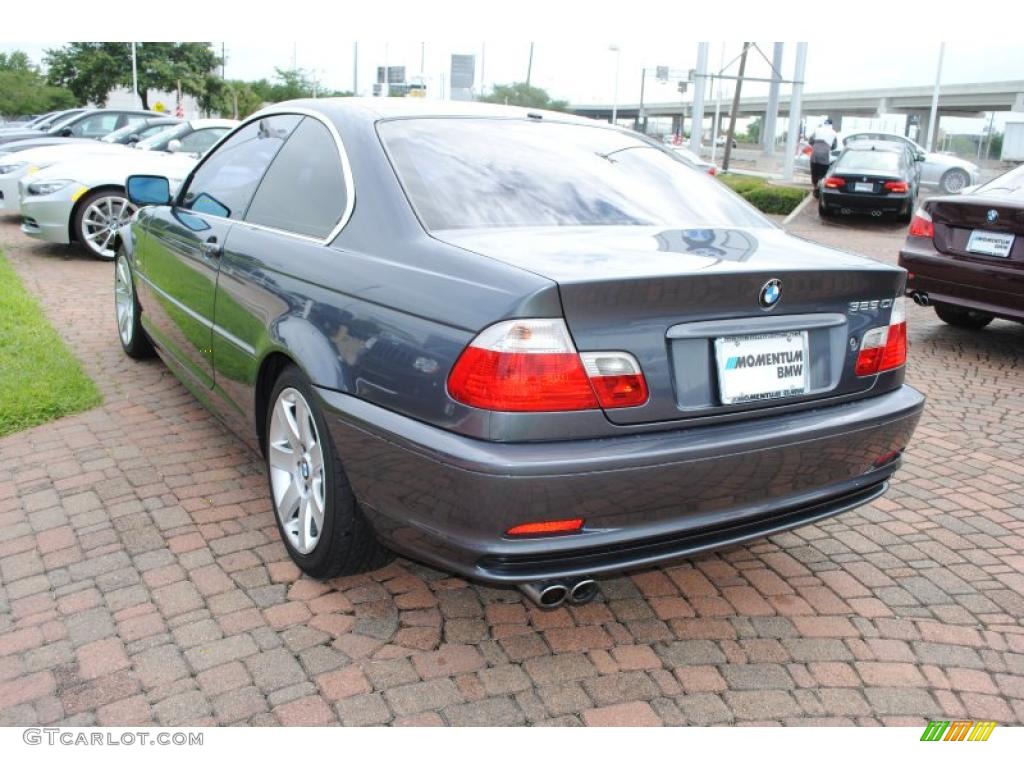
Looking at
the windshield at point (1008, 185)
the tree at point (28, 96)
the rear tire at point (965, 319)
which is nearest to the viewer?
the windshield at point (1008, 185)

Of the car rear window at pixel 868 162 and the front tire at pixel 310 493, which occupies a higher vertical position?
the car rear window at pixel 868 162

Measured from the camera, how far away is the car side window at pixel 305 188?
10.3 feet

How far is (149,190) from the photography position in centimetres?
462

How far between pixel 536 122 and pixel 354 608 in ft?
6.51

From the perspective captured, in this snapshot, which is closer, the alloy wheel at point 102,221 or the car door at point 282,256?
the car door at point 282,256

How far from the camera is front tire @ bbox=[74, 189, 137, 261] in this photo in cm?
993

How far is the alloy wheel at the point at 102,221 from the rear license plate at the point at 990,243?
8.29m

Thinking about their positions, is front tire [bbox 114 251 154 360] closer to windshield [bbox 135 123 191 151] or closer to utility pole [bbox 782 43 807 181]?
windshield [bbox 135 123 191 151]

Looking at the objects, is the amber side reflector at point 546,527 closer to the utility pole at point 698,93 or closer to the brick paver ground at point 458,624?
the brick paver ground at point 458,624

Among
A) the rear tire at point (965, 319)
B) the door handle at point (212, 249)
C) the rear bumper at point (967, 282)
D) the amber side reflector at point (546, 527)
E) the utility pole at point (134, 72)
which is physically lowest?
the rear tire at point (965, 319)

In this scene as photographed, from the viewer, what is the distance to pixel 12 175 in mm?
12000

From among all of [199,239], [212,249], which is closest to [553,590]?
[212,249]

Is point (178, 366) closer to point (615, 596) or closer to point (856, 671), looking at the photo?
point (615, 596)
